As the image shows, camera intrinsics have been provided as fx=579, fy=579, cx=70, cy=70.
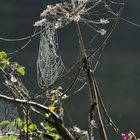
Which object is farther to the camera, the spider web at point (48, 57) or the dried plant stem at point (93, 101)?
the spider web at point (48, 57)

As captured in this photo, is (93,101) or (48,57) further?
(48,57)

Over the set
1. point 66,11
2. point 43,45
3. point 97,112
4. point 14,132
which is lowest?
point 97,112

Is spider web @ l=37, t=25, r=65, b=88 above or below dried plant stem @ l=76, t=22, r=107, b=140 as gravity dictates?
above

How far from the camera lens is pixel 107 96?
674 cm

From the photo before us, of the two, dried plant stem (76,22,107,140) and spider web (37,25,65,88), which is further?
spider web (37,25,65,88)

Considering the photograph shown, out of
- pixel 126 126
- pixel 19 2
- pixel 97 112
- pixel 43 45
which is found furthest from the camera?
pixel 19 2

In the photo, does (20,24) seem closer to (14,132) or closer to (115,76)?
(115,76)

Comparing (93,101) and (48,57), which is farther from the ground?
(48,57)

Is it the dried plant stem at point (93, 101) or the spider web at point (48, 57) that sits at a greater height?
the spider web at point (48, 57)

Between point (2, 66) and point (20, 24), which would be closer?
point (2, 66)

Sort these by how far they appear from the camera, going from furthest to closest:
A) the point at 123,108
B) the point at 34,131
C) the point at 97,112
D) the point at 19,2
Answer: the point at 19,2
the point at 123,108
the point at 34,131
the point at 97,112

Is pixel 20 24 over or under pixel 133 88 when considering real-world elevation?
over

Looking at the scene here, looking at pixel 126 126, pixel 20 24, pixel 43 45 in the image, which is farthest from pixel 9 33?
pixel 43 45

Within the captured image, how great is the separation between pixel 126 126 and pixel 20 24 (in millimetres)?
2516
